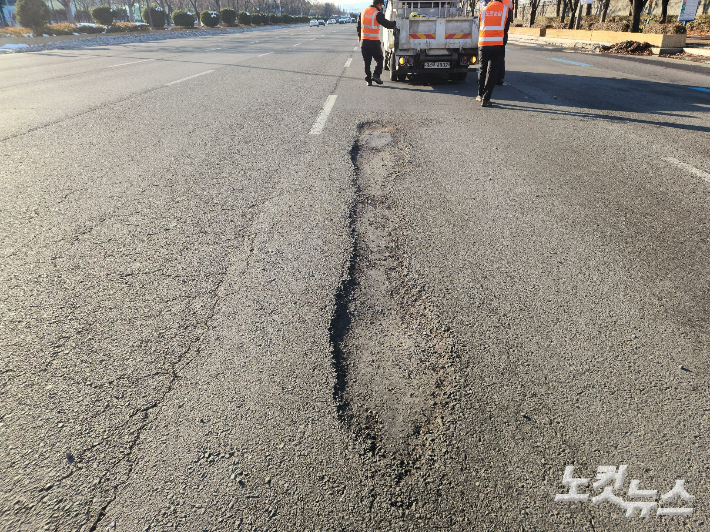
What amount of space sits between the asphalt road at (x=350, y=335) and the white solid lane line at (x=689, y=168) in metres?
0.10

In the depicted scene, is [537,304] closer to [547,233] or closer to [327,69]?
[547,233]

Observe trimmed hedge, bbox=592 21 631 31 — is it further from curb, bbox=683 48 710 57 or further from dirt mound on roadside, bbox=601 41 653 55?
curb, bbox=683 48 710 57

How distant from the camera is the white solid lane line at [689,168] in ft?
16.0

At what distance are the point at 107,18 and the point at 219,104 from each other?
4168 cm

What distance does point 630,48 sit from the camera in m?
20.4

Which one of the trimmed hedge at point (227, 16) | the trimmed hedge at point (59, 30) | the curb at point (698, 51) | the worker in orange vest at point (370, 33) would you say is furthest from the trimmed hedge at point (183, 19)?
the worker in orange vest at point (370, 33)

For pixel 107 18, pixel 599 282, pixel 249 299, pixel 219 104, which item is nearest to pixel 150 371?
pixel 249 299

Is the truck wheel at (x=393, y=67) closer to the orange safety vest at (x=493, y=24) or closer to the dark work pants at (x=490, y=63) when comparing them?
the dark work pants at (x=490, y=63)

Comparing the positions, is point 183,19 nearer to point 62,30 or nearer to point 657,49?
point 62,30

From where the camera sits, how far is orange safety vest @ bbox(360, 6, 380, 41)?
Answer: 33.6 ft

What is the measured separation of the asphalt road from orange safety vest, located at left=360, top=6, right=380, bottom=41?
5833 mm

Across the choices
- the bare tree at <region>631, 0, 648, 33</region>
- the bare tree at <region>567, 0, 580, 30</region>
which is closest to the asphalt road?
the bare tree at <region>631, 0, 648, 33</region>

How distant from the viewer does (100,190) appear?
180 inches

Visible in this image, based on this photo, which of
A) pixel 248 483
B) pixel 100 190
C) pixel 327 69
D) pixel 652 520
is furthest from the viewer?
pixel 327 69
